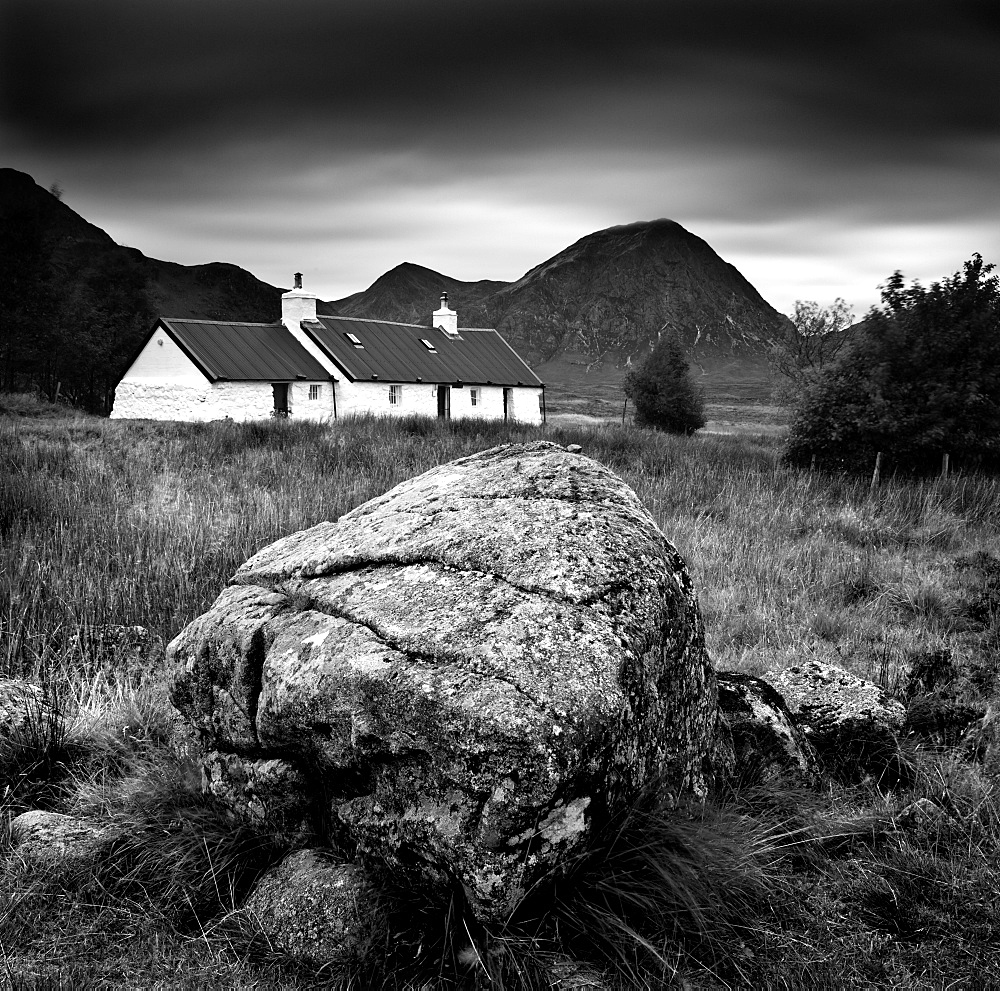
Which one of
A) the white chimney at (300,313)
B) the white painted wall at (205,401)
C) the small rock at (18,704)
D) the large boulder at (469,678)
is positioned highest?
the white chimney at (300,313)

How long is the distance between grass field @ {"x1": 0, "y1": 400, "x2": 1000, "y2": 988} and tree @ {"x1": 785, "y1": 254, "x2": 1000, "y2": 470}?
40.1ft

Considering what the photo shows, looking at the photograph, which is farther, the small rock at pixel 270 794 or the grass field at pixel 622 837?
the small rock at pixel 270 794

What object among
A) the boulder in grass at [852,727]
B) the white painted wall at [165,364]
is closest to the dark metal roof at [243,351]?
the white painted wall at [165,364]

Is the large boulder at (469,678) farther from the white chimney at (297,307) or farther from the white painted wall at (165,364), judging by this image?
the white chimney at (297,307)

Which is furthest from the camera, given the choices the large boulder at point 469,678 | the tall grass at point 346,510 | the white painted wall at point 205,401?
the white painted wall at point 205,401

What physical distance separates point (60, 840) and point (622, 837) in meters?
2.12

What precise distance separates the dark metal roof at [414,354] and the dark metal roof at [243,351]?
1319 mm

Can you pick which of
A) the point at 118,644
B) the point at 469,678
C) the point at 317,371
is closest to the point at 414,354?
the point at 317,371

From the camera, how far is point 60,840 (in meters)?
3.17

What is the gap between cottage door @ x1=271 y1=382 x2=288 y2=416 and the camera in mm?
37875

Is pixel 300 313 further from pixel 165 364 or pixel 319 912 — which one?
pixel 319 912

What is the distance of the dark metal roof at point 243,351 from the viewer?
36406mm

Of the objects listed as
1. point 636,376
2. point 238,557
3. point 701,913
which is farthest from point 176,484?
point 636,376

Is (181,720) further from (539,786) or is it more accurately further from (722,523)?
(722,523)
